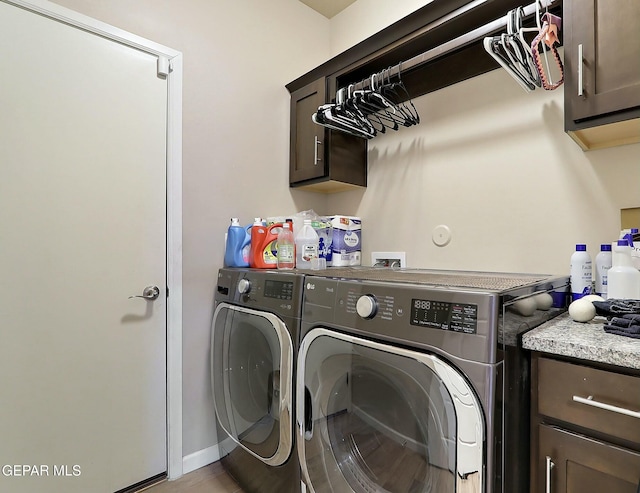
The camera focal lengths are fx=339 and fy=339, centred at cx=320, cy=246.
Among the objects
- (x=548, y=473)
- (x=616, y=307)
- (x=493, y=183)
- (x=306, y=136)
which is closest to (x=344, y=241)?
(x=306, y=136)

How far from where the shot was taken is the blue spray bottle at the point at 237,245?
195 centimetres

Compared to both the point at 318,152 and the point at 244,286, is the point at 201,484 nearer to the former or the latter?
the point at 244,286

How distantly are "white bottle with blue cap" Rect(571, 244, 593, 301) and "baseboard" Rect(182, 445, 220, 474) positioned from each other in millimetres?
1994

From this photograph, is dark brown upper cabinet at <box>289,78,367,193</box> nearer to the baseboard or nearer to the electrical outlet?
the electrical outlet

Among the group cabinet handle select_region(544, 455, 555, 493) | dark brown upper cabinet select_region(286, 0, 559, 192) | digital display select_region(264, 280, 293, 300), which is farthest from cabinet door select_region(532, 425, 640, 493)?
dark brown upper cabinet select_region(286, 0, 559, 192)

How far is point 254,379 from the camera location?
165 cm

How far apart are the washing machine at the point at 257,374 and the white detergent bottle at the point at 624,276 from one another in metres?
1.15

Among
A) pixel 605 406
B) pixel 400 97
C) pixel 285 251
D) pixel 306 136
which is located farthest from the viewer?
pixel 306 136

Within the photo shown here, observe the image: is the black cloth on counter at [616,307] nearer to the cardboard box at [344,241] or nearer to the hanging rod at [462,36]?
the hanging rod at [462,36]

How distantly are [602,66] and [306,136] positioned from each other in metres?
1.51

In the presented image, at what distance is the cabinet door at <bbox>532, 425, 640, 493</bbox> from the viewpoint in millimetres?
816

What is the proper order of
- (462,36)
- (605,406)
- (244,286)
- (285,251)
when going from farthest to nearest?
(285,251)
(244,286)
(462,36)
(605,406)

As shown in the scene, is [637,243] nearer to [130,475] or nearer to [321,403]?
[321,403]

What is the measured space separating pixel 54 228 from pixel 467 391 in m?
1.74
